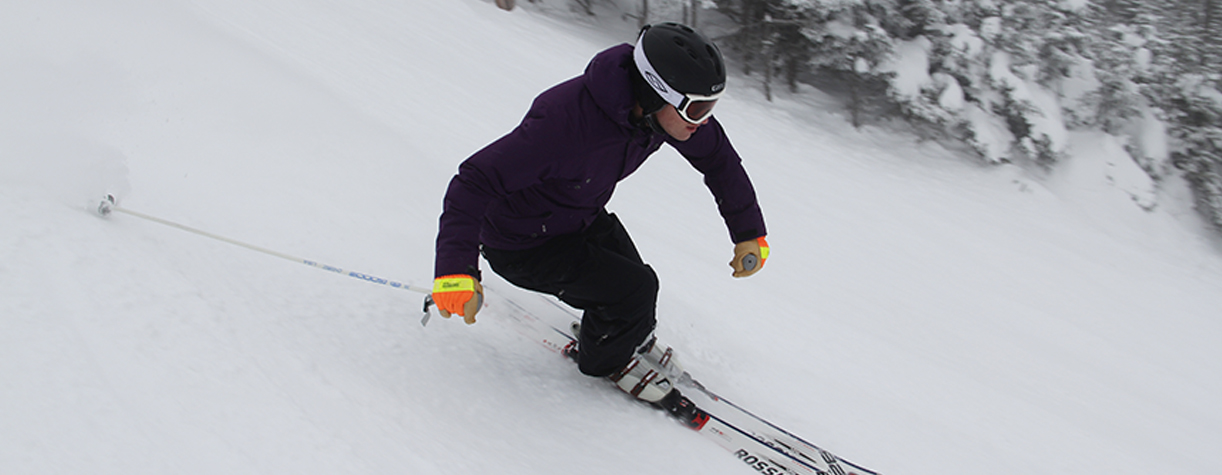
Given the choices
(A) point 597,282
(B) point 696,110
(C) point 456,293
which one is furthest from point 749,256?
(C) point 456,293

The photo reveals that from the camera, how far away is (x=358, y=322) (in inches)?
109

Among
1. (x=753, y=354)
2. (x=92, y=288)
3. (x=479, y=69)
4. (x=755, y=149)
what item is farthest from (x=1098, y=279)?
(x=92, y=288)

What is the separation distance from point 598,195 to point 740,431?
1.21 m

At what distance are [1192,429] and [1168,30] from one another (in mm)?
6100

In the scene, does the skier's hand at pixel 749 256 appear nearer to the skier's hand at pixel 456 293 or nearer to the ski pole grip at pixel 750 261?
the ski pole grip at pixel 750 261

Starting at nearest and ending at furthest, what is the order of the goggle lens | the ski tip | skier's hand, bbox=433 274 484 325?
skier's hand, bbox=433 274 484 325
the goggle lens
the ski tip

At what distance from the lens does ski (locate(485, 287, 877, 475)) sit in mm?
2975

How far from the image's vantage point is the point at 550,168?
7.77 feet

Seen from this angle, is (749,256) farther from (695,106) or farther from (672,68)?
(672,68)

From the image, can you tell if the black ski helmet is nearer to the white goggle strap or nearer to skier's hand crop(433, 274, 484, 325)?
the white goggle strap

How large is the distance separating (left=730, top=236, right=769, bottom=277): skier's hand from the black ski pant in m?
0.43

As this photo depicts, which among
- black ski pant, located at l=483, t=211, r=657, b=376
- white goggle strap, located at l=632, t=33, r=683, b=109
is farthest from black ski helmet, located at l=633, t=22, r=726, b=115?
black ski pant, located at l=483, t=211, r=657, b=376

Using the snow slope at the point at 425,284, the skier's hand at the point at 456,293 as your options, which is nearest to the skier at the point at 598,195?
the skier's hand at the point at 456,293

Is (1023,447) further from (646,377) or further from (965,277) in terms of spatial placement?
(965,277)
